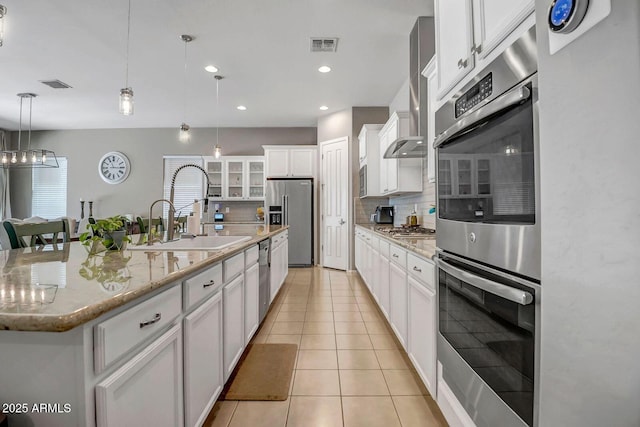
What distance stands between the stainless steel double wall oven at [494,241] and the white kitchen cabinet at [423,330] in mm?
184

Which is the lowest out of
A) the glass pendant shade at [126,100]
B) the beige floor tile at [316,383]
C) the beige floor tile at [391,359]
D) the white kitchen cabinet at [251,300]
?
the beige floor tile at [316,383]

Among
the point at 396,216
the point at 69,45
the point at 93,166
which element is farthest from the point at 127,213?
the point at 396,216

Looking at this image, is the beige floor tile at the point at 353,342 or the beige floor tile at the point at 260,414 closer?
the beige floor tile at the point at 260,414

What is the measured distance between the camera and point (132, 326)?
870 millimetres

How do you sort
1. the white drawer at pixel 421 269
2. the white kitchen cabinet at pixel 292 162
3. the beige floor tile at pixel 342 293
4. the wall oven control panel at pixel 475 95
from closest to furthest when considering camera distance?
the wall oven control panel at pixel 475 95 → the white drawer at pixel 421 269 → the beige floor tile at pixel 342 293 → the white kitchen cabinet at pixel 292 162

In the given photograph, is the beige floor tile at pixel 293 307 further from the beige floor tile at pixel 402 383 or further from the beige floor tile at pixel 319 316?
the beige floor tile at pixel 402 383

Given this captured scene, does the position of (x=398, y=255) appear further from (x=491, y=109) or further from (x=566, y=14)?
(x=566, y=14)

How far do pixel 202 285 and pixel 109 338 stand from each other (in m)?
0.59

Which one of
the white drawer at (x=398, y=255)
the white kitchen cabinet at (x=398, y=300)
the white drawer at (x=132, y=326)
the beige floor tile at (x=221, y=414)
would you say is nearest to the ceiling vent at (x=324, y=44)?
the white drawer at (x=398, y=255)

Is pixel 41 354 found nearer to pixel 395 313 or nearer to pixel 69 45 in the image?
pixel 395 313

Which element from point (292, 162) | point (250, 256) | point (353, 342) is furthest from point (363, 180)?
point (250, 256)

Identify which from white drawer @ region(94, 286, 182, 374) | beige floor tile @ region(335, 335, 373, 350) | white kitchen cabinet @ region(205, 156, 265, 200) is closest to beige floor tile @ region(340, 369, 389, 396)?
beige floor tile @ region(335, 335, 373, 350)

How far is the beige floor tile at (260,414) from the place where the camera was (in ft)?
5.26

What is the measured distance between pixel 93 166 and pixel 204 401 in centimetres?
741
